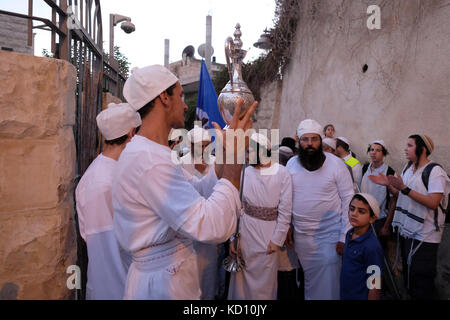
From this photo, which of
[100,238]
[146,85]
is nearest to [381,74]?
[146,85]

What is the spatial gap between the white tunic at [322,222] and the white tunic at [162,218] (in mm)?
2015

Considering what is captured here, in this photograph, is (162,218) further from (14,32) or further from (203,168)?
(14,32)

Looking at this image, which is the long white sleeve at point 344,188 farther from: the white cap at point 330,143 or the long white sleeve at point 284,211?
the white cap at point 330,143

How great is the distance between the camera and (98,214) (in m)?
2.38

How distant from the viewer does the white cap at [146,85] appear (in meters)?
1.61

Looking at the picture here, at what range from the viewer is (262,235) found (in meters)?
3.47

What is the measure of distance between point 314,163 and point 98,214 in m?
2.30

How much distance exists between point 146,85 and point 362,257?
89.4 inches

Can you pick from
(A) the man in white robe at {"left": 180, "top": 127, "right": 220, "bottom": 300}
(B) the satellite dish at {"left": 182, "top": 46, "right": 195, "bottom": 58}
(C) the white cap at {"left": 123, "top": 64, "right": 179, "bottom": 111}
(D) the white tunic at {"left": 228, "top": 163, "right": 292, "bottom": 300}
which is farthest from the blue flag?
(B) the satellite dish at {"left": 182, "top": 46, "right": 195, "bottom": 58}

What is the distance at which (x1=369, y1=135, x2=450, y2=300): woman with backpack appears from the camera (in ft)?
10.4

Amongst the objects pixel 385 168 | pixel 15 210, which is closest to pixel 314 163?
pixel 385 168

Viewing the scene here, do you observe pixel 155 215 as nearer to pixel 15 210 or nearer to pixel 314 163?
pixel 15 210

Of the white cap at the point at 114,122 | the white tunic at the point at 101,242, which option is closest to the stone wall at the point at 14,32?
the white cap at the point at 114,122

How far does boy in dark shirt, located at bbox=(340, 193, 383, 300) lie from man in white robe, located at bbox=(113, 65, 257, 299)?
1.64 metres
